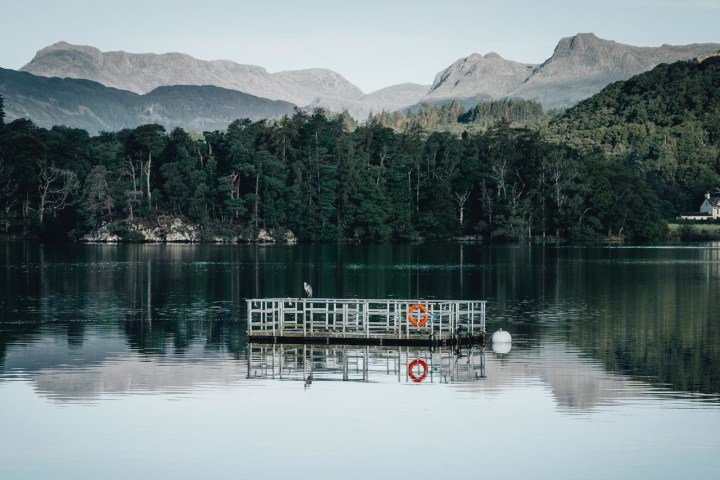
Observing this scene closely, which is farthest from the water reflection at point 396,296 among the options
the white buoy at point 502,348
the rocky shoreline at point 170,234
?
the rocky shoreline at point 170,234

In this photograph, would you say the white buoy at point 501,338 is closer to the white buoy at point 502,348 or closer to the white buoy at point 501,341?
the white buoy at point 501,341

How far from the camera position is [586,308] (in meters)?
57.3

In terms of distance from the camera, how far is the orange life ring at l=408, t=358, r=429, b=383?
33.7 metres

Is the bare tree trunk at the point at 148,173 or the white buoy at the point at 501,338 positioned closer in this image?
the white buoy at the point at 501,338

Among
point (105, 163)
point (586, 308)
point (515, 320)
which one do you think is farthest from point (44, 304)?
point (105, 163)

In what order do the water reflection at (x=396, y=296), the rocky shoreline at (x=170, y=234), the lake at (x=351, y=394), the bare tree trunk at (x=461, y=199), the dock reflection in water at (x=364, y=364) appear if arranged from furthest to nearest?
1. the bare tree trunk at (x=461, y=199)
2. the rocky shoreline at (x=170, y=234)
3. the water reflection at (x=396, y=296)
4. the dock reflection in water at (x=364, y=364)
5. the lake at (x=351, y=394)

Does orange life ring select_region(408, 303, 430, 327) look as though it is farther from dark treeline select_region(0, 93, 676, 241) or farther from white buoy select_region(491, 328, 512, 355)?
dark treeline select_region(0, 93, 676, 241)

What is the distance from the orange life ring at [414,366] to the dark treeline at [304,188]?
11103 cm

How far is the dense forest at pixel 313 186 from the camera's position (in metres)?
146

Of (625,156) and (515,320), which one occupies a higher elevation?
(625,156)

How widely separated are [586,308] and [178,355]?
26763 millimetres

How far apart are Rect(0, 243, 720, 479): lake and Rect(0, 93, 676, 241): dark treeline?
83.6m

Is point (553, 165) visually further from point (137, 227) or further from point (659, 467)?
point (659, 467)

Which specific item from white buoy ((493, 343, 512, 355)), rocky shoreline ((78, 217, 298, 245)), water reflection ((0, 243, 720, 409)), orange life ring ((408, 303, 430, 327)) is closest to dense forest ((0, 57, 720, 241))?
rocky shoreline ((78, 217, 298, 245))
